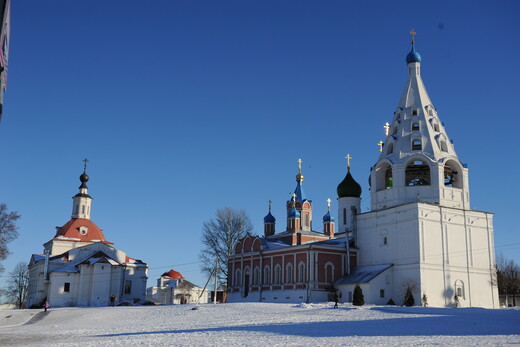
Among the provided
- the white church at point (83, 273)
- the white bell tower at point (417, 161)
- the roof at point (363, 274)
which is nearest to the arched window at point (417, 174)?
the white bell tower at point (417, 161)

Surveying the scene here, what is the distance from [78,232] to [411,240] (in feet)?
93.3

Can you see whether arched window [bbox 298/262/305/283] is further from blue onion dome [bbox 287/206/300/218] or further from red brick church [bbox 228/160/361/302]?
blue onion dome [bbox 287/206/300/218]

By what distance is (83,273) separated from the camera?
4303 cm

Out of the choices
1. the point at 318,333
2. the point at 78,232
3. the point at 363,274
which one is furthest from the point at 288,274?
the point at 318,333

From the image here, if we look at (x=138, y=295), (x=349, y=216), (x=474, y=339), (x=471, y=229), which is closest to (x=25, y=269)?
(x=138, y=295)

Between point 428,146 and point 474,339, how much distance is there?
73.9 ft

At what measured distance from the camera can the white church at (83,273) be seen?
1676 inches

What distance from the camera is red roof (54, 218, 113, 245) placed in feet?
158

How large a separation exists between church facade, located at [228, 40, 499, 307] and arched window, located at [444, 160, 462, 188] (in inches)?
2.3

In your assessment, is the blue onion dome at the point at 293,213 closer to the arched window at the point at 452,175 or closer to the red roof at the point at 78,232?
the arched window at the point at 452,175

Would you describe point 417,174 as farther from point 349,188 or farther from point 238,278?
point 238,278

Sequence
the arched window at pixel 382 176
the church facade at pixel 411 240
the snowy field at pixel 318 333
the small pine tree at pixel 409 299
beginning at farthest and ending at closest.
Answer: the arched window at pixel 382 176 → the church facade at pixel 411 240 → the small pine tree at pixel 409 299 → the snowy field at pixel 318 333

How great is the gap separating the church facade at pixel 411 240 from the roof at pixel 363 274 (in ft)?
0.33

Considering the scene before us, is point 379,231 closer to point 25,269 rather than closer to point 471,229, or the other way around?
point 471,229
